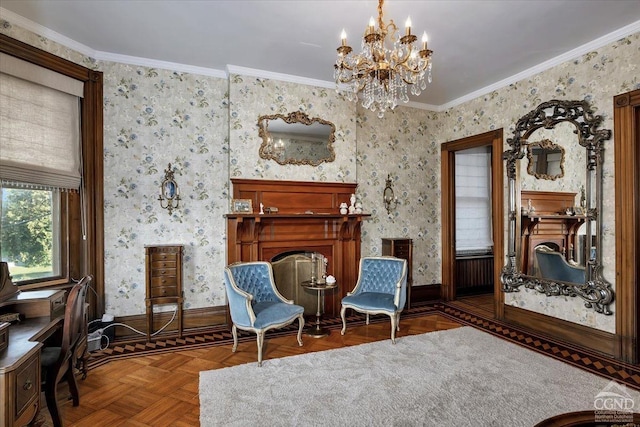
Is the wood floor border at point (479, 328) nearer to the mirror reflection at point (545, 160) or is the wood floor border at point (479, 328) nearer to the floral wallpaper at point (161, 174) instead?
the floral wallpaper at point (161, 174)

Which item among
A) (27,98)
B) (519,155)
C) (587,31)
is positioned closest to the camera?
(27,98)

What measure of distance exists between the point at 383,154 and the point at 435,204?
4.24 feet

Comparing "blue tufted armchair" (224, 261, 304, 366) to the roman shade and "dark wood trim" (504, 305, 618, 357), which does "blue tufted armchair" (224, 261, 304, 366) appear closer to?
the roman shade

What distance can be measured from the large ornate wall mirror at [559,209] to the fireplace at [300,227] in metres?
2.01

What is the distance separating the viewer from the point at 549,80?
3879 mm

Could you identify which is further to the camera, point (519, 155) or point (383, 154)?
point (383, 154)

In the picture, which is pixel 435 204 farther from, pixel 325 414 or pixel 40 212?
pixel 40 212

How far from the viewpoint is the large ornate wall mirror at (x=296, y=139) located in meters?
4.23

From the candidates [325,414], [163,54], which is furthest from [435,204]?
[163,54]

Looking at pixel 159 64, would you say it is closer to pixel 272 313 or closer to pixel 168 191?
pixel 168 191

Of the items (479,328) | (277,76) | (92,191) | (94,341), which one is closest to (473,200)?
(479,328)

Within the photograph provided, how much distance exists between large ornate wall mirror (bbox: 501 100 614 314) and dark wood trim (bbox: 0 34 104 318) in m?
4.92

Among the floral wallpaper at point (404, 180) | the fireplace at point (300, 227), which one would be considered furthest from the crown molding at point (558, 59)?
the fireplace at point (300, 227)

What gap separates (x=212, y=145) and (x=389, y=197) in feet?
8.76
